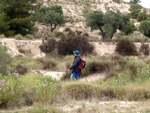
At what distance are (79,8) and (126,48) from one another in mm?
40757

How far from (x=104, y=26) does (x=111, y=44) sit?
25.5ft

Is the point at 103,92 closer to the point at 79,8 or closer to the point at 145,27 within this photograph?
the point at 145,27

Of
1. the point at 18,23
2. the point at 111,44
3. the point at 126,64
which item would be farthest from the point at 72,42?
the point at 126,64

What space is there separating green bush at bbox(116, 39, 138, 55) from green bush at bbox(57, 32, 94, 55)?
15.1ft

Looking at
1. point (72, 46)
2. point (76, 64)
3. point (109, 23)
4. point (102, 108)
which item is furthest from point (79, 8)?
point (102, 108)

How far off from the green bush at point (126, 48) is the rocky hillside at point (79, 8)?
19.9 m

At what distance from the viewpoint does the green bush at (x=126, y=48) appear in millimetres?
27669

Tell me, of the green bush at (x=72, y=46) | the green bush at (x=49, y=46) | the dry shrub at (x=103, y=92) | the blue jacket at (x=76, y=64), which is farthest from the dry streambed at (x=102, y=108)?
the green bush at (x=49, y=46)

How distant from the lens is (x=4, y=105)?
18.6ft

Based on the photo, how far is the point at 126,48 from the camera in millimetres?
27703

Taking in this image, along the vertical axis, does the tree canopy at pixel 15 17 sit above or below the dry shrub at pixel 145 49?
above

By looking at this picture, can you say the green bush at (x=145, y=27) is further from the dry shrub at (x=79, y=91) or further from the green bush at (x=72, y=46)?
the dry shrub at (x=79, y=91)

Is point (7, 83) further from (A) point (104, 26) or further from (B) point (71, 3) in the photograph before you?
(B) point (71, 3)

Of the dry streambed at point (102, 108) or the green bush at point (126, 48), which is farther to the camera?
the green bush at point (126, 48)
